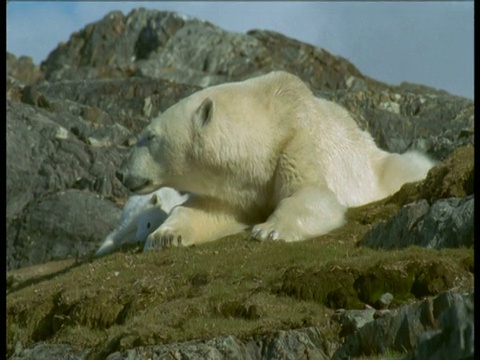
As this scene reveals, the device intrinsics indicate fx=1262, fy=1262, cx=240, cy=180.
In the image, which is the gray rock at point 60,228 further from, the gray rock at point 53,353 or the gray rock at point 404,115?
the gray rock at point 53,353

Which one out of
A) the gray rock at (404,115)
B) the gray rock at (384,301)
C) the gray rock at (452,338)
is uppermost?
the gray rock at (404,115)

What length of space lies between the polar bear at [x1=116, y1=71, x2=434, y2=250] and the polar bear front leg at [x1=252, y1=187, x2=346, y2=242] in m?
0.23

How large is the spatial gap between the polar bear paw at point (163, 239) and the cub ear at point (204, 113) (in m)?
1.97

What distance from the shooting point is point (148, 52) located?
59.2 meters

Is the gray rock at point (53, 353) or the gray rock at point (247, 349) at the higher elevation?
the gray rock at point (247, 349)

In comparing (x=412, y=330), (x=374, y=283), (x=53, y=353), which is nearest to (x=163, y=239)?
(x=53, y=353)

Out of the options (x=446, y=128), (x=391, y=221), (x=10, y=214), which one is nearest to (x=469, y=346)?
(x=391, y=221)

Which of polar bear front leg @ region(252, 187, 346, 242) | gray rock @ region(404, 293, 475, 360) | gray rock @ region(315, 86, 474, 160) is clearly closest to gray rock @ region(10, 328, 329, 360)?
gray rock @ region(404, 293, 475, 360)

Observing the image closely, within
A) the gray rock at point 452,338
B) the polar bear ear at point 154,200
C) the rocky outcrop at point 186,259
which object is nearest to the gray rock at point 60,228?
the rocky outcrop at point 186,259

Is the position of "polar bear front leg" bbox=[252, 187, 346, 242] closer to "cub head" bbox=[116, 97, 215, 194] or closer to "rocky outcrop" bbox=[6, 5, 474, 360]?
"rocky outcrop" bbox=[6, 5, 474, 360]

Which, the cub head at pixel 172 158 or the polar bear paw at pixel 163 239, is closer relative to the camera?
the polar bear paw at pixel 163 239

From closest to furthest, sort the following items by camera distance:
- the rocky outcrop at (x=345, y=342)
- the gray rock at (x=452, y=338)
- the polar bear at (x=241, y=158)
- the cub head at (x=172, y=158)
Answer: the gray rock at (x=452, y=338) < the rocky outcrop at (x=345, y=342) < the polar bear at (x=241, y=158) < the cub head at (x=172, y=158)

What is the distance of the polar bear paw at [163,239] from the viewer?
61.7 feet

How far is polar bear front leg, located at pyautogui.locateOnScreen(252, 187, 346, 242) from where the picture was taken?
58.6 ft
